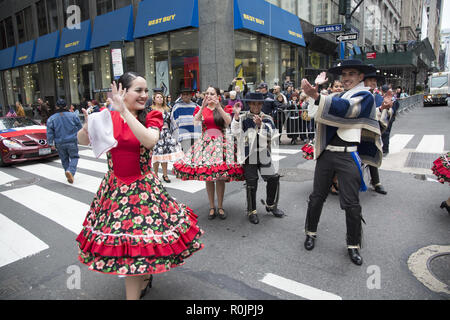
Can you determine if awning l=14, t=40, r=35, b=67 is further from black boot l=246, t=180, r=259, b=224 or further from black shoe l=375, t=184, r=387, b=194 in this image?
black shoe l=375, t=184, r=387, b=194

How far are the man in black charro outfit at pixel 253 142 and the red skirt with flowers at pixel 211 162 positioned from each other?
0.14 meters

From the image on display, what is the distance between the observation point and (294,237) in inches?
167


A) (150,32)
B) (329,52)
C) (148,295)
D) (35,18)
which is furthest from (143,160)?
(35,18)

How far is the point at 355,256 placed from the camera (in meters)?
3.52

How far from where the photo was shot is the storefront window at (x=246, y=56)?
15.9 meters

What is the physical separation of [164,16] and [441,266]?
15362 mm

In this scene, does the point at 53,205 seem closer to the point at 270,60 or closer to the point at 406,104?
the point at 270,60

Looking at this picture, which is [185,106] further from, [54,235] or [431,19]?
[431,19]

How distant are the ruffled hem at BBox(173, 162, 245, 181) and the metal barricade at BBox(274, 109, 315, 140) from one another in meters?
7.45

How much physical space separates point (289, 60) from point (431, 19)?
120 m

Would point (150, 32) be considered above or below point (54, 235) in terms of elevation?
above

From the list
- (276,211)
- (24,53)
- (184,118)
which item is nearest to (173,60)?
(184,118)

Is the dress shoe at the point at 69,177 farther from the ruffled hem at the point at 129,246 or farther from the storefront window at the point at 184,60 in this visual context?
the storefront window at the point at 184,60

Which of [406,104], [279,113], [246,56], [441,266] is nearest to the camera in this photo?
[441,266]
